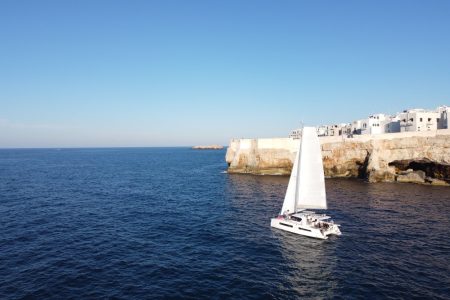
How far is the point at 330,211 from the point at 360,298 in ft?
78.9

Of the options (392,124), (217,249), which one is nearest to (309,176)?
(217,249)

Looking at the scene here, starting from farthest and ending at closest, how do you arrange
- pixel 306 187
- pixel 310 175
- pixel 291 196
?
pixel 291 196
pixel 306 187
pixel 310 175

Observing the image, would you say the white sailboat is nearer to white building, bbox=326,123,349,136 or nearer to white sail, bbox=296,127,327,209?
white sail, bbox=296,127,327,209

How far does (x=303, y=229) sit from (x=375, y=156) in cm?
4211

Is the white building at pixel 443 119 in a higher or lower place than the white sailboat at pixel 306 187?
higher

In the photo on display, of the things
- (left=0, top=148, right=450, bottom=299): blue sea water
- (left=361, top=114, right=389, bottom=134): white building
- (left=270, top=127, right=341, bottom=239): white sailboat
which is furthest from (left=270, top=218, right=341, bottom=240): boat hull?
(left=361, top=114, right=389, bottom=134): white building

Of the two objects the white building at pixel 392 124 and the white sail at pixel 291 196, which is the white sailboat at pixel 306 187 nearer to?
the white sail at pixel 291 196

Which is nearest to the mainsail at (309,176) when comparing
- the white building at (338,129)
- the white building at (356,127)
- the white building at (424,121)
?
the white building at (424,121)

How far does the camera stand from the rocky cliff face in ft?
215

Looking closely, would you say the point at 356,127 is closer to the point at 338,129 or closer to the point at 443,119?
the point at 338,129

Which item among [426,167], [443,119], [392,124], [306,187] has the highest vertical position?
[443,119]

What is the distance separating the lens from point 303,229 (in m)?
37.1

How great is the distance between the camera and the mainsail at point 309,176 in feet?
130

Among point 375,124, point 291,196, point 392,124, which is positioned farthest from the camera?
point 375,124
